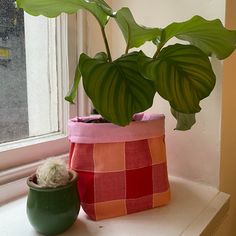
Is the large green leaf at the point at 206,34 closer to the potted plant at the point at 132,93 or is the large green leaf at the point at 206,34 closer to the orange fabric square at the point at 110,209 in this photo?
the potted plant at the point at 132,93

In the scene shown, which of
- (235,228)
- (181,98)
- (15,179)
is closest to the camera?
(181,98)

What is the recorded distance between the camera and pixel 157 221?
2.05 ft

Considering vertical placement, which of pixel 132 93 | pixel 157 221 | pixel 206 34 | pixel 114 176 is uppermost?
pixel 206 34

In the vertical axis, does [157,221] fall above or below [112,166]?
below

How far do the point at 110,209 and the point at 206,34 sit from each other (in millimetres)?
442

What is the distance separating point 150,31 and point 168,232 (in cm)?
42

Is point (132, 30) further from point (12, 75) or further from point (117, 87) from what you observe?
point (12, 75)

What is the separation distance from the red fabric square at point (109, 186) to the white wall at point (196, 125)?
29 centimetres

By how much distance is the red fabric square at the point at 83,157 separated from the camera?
0.62 metres

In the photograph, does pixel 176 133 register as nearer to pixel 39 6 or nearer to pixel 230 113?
pixel 230 113

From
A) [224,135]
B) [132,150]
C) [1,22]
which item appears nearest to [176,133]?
[224,135]

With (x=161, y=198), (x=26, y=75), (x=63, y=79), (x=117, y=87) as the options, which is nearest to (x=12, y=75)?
(x=26, y=75)

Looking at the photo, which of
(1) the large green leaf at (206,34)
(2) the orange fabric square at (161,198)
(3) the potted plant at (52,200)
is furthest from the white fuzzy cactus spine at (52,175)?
(1) the large green leaf at (206,34)

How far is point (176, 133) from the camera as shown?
2.76 feet
